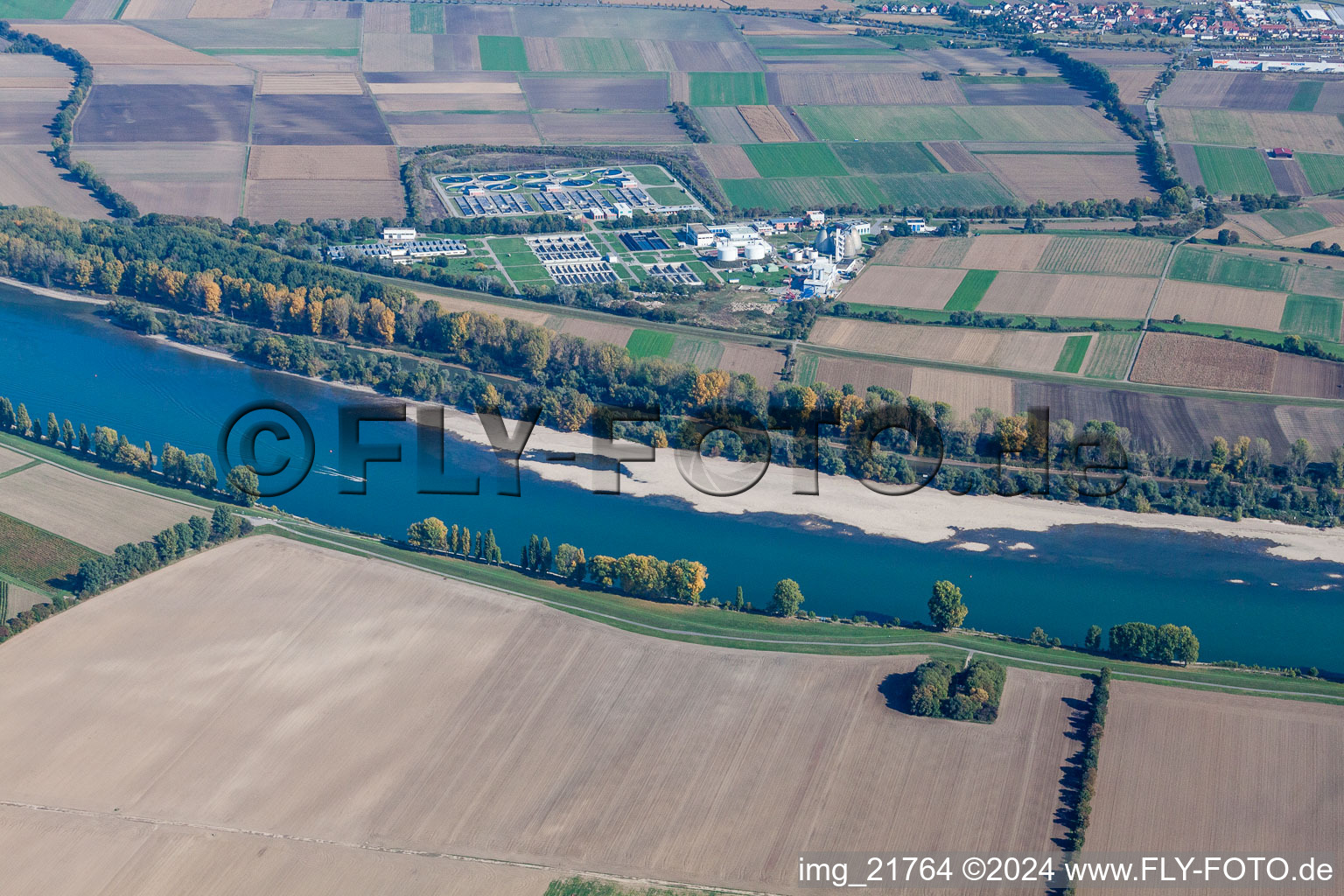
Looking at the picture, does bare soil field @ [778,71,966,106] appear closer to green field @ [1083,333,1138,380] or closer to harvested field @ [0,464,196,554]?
green field @ [1083,333,1138,380]

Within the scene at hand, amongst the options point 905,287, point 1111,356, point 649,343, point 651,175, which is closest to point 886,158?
point 651,175

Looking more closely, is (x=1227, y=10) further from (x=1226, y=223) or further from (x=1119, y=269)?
(x=1119, y=269)

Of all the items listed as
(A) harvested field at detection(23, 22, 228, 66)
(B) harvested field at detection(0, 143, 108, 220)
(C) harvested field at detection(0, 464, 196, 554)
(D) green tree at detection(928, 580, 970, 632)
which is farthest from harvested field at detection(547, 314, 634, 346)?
(A) harvested field at detection(23, 22, 228, 66)

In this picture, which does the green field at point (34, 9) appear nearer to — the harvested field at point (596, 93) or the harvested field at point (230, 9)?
the harvested field at point (230, 9)

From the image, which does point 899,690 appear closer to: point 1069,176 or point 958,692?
point 958,692

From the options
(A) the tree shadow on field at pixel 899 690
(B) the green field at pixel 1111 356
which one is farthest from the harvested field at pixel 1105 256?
(A) the tree shadow on field at pixel 899 690
